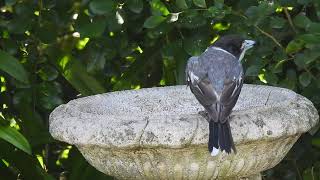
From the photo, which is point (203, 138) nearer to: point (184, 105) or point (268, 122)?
point (268, 122)

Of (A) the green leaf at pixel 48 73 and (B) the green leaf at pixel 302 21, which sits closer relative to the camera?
(B) the green leaf at pixel 302 21

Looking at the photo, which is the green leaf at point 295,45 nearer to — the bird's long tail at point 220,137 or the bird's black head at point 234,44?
the bird's black head at point 234,44

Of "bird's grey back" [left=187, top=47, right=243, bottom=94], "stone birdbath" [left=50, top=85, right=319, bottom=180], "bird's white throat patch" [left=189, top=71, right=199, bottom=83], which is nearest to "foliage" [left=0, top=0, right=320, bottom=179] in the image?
"bird's grey back" [left=187, top=47, right=243, bottom=94]

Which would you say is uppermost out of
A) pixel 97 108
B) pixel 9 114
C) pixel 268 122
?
pixel 268 122

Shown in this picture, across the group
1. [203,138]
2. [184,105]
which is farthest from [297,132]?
[184,105]

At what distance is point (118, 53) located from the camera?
454 centimetres

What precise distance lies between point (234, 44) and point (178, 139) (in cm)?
93

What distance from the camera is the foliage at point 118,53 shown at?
3932mm

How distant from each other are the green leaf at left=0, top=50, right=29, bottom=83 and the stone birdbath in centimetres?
66

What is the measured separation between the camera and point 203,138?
300cm

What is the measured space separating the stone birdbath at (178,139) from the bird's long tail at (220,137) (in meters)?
0.03

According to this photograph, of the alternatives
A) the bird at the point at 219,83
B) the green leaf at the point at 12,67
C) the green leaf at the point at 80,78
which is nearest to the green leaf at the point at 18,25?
the green leaf at the point at 12,67

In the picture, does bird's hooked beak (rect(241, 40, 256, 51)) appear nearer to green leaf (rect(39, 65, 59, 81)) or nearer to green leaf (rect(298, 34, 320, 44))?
green leaf (rect(298, 34, 320, 44))

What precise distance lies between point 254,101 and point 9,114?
1.77m
